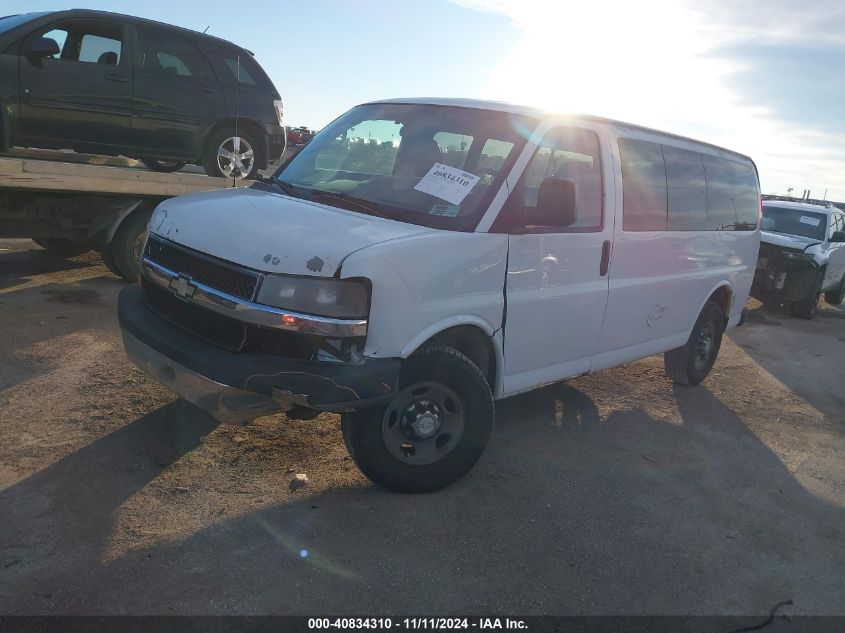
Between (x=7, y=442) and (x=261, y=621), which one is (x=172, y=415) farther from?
(x=261, y=621)

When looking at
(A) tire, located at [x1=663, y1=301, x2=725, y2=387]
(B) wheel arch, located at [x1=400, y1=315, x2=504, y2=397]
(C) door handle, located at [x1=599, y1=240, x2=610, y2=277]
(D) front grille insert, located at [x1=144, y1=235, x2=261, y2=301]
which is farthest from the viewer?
(A) tire, located at [x1=663, y1=301, x2=725, y2=387]

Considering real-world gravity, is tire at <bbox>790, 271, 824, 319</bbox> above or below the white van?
below

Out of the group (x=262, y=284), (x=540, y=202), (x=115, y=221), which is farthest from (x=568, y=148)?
(x=115, y=221)

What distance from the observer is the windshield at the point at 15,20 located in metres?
6.26

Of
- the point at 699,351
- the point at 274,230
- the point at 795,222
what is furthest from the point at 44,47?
the point at 795,222

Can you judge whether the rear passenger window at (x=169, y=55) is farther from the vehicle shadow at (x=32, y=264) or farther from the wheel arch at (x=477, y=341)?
the wheel arch at (x=477, y=341)

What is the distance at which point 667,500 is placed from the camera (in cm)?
382

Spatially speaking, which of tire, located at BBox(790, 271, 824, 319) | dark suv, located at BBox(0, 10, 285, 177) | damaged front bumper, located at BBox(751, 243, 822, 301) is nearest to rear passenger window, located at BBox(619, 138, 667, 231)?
dark suv, located at BBox(0, 10, 285, 177)

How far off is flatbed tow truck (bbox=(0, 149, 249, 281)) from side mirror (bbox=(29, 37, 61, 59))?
99cm

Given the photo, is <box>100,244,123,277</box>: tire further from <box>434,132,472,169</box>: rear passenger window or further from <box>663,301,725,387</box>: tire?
<box>663,301,725,387</box>: tire

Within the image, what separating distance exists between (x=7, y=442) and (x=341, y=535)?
1.97 m

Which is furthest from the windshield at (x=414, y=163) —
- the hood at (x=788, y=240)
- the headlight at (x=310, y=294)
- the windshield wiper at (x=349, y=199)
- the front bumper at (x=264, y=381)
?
the hood at (x=788, y=240)

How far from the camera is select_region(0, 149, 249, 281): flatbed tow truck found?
20.8ft

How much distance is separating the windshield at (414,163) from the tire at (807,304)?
8.25m
